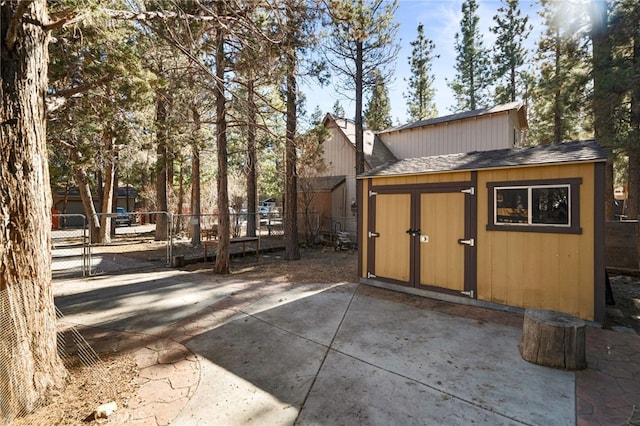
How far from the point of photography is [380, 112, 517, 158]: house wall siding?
43.6 feet

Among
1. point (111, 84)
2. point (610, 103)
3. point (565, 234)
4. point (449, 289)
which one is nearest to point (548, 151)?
point (565, 234)

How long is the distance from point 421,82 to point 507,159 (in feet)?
71.1

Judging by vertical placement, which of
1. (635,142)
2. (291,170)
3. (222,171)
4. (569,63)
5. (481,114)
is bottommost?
(222,171)

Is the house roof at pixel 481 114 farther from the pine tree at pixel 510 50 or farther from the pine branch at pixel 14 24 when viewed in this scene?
the pine branch at pixel 14 24

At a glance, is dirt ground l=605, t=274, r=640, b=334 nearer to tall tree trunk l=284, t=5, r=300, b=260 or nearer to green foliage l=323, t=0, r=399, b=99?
tall tree trunk l=284, t=5, r=300, b=260

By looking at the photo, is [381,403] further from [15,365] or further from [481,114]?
[481,114]

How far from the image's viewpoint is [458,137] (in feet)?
46.7

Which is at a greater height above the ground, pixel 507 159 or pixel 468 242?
pixel 507 159

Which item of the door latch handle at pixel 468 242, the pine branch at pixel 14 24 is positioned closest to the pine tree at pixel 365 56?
the door latch handle at pixel 468 242

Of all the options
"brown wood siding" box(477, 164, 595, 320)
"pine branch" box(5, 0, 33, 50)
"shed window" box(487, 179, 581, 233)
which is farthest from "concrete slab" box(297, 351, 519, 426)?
"pine branch" box(5, 0, 33, 50)

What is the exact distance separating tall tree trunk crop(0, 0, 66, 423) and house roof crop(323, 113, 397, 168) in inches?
494

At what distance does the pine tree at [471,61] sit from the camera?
22.3 meters

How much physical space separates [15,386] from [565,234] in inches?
262

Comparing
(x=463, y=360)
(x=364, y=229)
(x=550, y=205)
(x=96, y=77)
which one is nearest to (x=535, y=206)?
(x=550, y=205)
